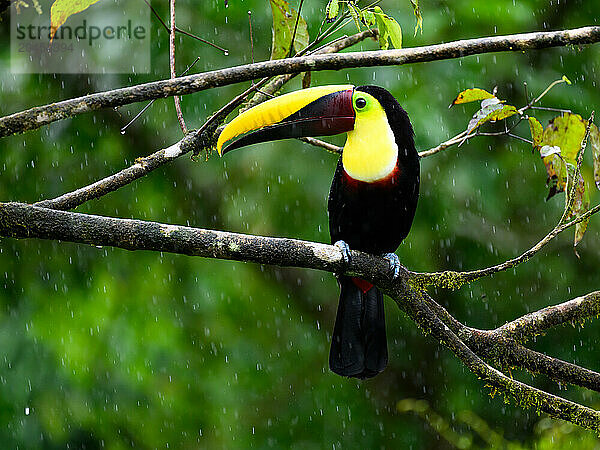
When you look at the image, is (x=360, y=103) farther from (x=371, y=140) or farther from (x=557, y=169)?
(x=557, y=169)

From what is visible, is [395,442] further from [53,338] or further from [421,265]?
[53,338]

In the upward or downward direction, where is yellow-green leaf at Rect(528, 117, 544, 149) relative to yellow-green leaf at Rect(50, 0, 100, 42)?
downward

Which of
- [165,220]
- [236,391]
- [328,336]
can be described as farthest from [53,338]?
[328,336]

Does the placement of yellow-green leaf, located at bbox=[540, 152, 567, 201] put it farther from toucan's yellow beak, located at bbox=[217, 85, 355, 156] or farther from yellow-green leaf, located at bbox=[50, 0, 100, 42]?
yellow-green leaf, located at bbox=[50, 0, 100, 42]

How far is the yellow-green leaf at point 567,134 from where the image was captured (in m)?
2.43

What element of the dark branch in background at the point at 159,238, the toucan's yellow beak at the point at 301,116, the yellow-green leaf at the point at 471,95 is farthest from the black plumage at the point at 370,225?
the dark branch in background at the point at 159,238

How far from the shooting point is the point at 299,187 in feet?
14.4

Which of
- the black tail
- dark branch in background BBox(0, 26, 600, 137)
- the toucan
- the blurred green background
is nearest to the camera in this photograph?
dark branch in background BBox(0, 26, 600, 137)

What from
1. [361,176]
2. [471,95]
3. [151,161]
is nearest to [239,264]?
[361,176]

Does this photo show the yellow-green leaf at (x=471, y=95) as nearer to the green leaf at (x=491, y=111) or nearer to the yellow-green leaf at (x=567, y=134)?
the green leaf at (x=491, y=111)

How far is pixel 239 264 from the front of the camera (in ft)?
15.7

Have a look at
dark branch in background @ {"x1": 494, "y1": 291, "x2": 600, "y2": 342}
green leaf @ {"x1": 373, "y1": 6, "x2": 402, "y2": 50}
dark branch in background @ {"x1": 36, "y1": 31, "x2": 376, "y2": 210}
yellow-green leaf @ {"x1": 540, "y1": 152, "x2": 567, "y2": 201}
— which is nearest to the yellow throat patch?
dark branch in background @ {"x1": 36, "y1": 31, "x2": 376, "y2": 210}

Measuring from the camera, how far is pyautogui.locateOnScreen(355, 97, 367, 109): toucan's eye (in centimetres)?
271

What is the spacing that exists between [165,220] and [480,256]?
6.75ft
